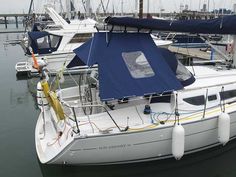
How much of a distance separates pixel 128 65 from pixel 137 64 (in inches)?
8.1

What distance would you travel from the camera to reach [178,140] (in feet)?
19.7

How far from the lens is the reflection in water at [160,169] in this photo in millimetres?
6520

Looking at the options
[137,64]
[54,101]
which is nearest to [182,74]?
[137,64]

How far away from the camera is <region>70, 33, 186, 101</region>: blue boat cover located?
6.16m

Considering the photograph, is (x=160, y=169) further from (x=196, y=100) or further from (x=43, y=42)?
(x=43, y=42)

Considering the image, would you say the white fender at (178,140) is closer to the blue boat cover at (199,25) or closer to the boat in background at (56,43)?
the blue boat cover at (199,25)

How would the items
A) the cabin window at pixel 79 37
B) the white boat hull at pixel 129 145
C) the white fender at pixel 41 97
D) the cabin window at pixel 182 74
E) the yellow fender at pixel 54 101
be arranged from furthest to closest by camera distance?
the cabin window at pixel 79 37 < the cabin window at pixel 182 74 < the white fender at pixel 41 97 < the yellow fender at pixel 54 101 < the white boat hull at pixel 129 145

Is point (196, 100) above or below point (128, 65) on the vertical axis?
below

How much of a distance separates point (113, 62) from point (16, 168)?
3261mm

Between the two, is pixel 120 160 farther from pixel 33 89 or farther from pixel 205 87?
pixel 33 89

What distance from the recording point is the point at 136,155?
630 centimetres

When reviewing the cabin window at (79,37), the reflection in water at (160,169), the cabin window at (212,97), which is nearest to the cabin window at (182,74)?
the cabin window at (212,97)

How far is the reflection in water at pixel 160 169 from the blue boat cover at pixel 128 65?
5.47ft

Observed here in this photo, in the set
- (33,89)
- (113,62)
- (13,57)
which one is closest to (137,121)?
(113,62)
